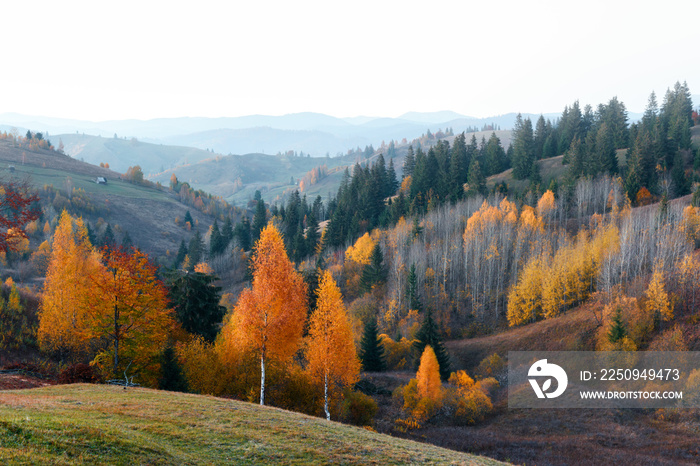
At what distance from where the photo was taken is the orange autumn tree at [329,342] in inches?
1085

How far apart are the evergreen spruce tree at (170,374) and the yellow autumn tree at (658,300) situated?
185ft

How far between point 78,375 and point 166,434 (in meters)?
14.8

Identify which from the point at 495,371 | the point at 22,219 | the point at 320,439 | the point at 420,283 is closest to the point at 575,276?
the point at 495,371

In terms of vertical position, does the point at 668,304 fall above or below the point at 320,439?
below

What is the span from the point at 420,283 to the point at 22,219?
69894 millimetres

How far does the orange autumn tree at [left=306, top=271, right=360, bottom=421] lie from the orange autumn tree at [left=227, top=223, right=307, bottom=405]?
7.18 feet

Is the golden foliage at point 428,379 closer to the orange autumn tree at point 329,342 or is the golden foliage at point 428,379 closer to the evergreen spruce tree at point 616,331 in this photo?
the orange autumn tree at point 329,342

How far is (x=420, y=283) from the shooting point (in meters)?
80.2

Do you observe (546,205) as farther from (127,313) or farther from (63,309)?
(63,309)

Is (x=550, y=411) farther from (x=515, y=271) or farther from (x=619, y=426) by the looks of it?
(x=515, y=271)

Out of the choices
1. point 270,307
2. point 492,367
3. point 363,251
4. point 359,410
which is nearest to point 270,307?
point 270,307

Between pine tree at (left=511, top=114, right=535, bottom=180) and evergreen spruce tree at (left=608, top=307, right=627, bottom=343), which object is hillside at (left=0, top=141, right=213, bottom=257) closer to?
pine tree at (left=511, top=114, right=535, bottom=180)

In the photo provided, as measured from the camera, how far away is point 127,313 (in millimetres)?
25609

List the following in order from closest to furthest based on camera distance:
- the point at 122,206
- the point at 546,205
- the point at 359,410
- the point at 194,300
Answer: the point at 359,410
the point at 194,300
the point at 546,205
the point at 122,206
